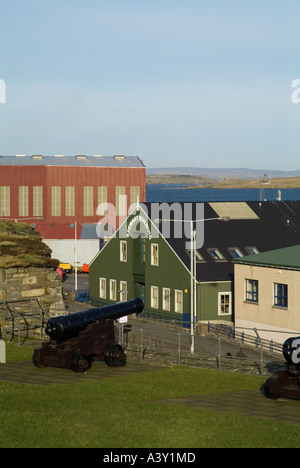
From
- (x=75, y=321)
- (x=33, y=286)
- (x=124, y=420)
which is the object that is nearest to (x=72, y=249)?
(x=33, y=286)

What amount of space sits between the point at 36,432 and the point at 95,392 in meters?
4.44

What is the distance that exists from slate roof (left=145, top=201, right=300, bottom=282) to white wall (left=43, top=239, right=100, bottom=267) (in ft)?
110

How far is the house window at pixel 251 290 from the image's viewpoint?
47556mm

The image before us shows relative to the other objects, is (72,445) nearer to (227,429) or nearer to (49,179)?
(227,429)

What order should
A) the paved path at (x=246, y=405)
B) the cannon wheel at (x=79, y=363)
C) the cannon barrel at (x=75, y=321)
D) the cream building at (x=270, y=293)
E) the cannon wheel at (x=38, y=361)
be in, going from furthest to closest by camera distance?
the cream building at (x=270, y=293) < the cannon wheel at (x=38, y=361) < the cannon wheel at (x=79, y=363) < the cannon barrel at (x=75, y=321) < the paved path at (x=246, y=405)

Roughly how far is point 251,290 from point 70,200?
2688 inches

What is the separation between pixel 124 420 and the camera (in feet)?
48.2

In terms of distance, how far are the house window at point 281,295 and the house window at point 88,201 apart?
6945 centimetres

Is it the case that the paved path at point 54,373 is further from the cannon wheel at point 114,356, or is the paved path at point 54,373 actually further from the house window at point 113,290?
the house window at point 113,290

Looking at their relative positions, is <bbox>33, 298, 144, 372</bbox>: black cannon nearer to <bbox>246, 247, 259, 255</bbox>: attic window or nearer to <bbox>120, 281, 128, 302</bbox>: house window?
<bbox>246, 247, 259, 255</bbox>: attic window

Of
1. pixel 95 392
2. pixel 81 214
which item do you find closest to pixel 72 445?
pixel 95 392

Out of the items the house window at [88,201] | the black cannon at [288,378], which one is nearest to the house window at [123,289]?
the black cannon at [288,378]
